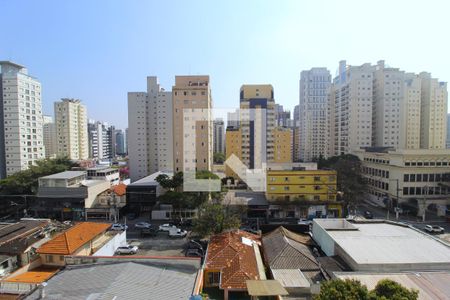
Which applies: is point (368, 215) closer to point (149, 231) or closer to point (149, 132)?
point (149, 231)

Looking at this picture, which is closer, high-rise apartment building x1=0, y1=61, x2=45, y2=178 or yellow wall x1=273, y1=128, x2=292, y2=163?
high-rise apartment building x1=0, y1=61, x2=45, y2=178

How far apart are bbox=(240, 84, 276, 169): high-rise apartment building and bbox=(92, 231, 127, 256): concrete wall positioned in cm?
2286

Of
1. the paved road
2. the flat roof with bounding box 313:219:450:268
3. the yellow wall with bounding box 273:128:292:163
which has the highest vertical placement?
the yellow wall with bounding box 273:128:292:163

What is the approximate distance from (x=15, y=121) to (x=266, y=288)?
37216 millimetres

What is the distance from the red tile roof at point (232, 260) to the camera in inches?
408

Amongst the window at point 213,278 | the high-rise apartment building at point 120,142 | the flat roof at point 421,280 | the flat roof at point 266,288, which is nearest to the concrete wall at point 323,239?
the flat roof at point 421,280

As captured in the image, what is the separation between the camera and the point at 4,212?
80.8 feet

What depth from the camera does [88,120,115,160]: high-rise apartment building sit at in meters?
68.4

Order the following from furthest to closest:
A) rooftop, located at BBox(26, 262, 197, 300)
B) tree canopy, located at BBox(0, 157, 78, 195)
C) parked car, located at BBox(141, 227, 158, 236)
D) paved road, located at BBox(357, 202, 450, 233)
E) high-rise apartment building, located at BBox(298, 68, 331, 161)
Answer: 1. high-rise apartment building, located at BBox(298, 68, 331, 161)
2. tree canopy, located at BBox(0, 157, 78, 195)
3. paved road, located at BBox(357, 202, 450, 233)
4. parked car, located at BBox(141, 227, 158, 236)
5. rooftop, located at BBox(26, 262, 197, 300)

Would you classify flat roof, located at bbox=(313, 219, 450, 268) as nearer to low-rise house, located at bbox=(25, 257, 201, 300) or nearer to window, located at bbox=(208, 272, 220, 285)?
window, located at bbox=(208, 272, 220, 285)

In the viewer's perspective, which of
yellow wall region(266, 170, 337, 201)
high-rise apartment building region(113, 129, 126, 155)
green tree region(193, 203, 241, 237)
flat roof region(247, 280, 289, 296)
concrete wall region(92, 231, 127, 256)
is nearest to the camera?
flat roof region(247, 280, 289, 296)

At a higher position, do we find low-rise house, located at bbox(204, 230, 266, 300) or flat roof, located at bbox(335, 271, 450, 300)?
flat roof, located at bbox(335, 271, 450, 300)

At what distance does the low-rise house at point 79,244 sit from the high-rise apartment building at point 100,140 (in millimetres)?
59443

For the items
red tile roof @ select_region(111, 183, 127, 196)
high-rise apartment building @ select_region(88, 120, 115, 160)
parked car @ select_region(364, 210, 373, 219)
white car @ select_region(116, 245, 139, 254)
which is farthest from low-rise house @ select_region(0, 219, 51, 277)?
high-rise apartment building @ select_region(88, 120, 115, 160)
